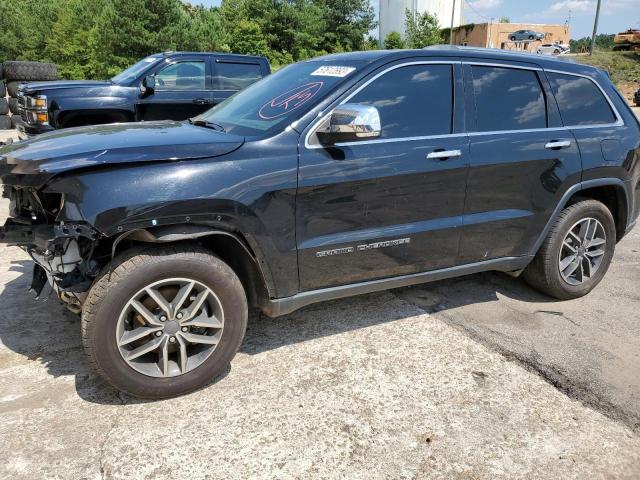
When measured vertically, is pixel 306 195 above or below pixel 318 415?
above

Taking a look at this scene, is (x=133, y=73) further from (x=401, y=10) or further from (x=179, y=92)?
(x=401, y=10)

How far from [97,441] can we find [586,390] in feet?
8.59

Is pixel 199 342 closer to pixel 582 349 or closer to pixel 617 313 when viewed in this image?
pixel 582 349

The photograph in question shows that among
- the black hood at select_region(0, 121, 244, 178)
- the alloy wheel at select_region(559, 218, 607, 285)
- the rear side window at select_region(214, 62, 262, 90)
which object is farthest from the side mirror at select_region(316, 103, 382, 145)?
the rear side window at select_region(214, 62, 262, 90)

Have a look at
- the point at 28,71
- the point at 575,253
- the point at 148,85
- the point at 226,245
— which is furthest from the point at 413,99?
the point at 28,71

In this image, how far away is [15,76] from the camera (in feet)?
41.1

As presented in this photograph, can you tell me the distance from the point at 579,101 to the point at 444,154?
4.80ft

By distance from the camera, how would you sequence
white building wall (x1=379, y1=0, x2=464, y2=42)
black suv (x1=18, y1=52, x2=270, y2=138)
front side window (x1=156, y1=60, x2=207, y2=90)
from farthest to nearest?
white building wall (x1=379, y1=0, x2=464, y2=42)
front side window (x1=156, y1=60, x2=207, y2=90)
black suv (x1=18, y1=52, x2=270, y2=138)

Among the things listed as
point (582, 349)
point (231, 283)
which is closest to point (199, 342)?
point (231, 283)

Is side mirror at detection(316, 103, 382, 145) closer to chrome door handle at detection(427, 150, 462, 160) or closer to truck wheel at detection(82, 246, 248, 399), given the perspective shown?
chrome door handle at detection(427, 150, 462, 160)

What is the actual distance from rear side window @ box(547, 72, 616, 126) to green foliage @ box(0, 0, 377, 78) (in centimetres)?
2588

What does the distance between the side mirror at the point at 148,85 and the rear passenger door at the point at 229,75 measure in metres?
1.11

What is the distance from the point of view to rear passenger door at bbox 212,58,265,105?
8875 millimetres

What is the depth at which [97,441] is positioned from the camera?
2.53 meters
